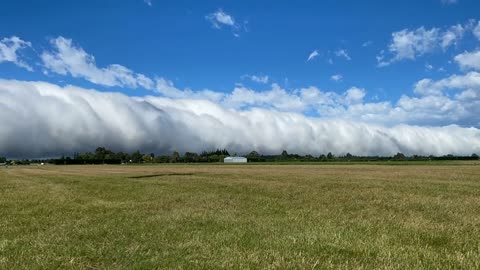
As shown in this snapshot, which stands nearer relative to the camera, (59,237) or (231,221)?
(59,237)

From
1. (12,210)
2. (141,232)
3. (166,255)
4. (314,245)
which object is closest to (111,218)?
(141,232)

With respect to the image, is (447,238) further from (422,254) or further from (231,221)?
(231,221)

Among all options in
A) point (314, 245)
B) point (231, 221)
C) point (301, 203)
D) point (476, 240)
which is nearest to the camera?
point (314, 245)

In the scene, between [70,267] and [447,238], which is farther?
[447,238]

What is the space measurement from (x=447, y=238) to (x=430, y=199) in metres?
11.0

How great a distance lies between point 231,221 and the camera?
1479cm

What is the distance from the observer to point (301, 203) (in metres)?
20.7

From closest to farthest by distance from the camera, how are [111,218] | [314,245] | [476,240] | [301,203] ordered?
[314,245] → [476,240] → [111,218] → [301,203]

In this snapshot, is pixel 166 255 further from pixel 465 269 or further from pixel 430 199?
pixel 430 199

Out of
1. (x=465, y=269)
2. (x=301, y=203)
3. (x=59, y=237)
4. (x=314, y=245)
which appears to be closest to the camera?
(x=465, y=269)

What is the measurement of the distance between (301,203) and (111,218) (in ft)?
27.6

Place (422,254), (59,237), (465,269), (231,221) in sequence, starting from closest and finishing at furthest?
(465,269), (422,254), (59,237), (231,221)

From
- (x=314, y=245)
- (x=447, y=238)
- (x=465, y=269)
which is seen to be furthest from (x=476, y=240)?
(x=314, y=245)

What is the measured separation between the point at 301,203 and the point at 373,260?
11657mm
